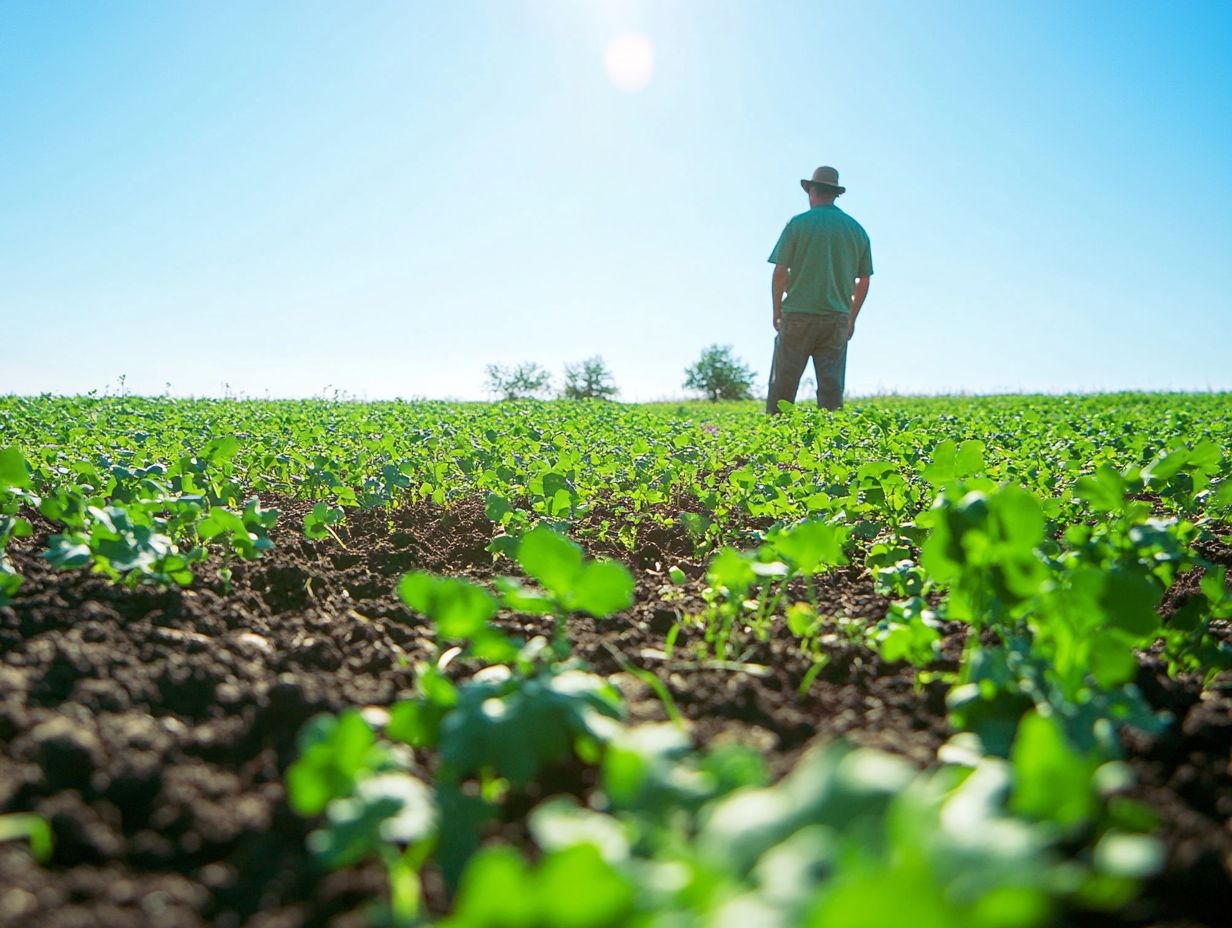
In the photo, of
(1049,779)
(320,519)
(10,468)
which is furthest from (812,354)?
(1049,779)

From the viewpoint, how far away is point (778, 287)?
9.43 metres

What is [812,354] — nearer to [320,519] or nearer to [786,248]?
[786,248]

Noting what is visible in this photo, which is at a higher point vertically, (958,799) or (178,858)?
(958,799)

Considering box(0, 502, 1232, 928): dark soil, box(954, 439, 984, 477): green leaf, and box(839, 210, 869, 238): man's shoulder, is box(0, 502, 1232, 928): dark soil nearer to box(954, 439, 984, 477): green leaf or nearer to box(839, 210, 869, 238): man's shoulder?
box(954, 439, 984, 477): green leaf

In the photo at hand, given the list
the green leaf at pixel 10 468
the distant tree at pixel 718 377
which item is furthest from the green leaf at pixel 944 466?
the distant tree at pixel 718 377

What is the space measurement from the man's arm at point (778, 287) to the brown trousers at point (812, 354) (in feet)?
0.46

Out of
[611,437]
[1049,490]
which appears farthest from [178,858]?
[611,437]

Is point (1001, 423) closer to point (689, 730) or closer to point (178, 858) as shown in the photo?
point (689, 730)

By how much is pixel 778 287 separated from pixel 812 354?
94 cm

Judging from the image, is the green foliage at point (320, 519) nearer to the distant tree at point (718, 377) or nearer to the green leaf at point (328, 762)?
the green leaf at point (328, 762)

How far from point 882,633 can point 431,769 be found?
100 cm

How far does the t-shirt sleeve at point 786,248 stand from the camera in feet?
30.1

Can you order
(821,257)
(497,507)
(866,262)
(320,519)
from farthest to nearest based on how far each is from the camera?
(866,262)
(821,257)
(497,507)
(320,519)

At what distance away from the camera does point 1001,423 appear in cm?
853
